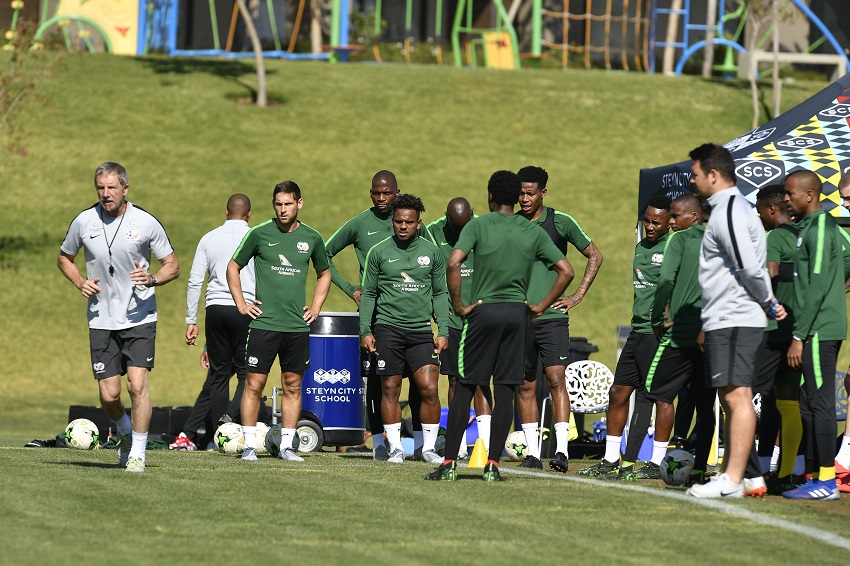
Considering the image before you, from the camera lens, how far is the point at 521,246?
32.2ft

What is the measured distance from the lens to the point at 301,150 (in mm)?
32250

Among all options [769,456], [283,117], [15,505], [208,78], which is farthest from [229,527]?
[208,78]

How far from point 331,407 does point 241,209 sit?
215 centimetres

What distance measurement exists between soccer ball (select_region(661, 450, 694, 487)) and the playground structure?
32058 millimetres

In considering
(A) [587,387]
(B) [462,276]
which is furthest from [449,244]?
(A) [587,387]

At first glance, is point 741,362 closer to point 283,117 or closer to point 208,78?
point 283,117

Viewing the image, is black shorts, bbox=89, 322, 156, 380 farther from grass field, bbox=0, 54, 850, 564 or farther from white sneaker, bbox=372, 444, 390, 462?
white sneaker, bbox=372, 444, 390, 462

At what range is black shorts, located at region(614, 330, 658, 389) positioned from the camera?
36.3 ft

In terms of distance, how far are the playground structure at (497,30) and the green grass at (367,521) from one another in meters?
32.9

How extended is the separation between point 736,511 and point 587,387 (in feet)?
20.9

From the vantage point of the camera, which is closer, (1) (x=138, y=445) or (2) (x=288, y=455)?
(1) (x=138, y=445)

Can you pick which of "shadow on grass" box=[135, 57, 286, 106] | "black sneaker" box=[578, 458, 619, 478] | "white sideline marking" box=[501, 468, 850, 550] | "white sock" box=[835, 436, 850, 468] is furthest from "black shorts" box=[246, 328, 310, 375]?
"shadow on grass" box=[135, 57, 286, 106]

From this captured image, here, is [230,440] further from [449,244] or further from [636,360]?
[636,360]

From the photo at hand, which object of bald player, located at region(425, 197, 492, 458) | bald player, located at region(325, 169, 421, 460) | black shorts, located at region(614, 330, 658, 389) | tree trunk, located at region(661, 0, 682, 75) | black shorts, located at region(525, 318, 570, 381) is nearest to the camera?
black shorts, located at region(614, 330, 658, 389)
